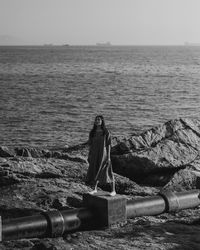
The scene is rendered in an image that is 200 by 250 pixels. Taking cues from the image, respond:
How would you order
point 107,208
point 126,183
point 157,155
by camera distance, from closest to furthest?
point 107,208
point 126,183
point 157,155

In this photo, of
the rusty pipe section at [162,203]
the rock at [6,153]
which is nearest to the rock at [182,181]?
the rusty pipe section at [162,203]

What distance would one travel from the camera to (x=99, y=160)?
36.4 feet

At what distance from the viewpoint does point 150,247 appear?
9453 millimetres

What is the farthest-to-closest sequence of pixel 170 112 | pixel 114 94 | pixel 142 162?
pixel 114 94, pixel 170 112, pixel 142 162

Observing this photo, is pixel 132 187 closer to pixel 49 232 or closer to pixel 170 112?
pixel 49 232

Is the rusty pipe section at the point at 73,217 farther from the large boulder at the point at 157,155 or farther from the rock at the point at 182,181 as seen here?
the large boulder at the point at 157,155

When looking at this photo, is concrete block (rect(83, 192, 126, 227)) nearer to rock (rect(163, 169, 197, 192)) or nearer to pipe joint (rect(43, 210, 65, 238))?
pipe joint (rect(43, 210, 65, 238))

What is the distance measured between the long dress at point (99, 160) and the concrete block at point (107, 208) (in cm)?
56

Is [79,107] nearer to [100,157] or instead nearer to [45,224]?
[100,157]

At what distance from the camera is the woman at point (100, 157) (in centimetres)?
1107

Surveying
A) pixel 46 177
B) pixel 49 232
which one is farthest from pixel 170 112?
pixel 49 232

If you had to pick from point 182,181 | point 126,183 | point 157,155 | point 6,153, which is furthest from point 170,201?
point 6,153

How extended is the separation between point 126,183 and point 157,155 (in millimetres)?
2248

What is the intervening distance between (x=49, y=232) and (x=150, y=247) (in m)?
1.94
